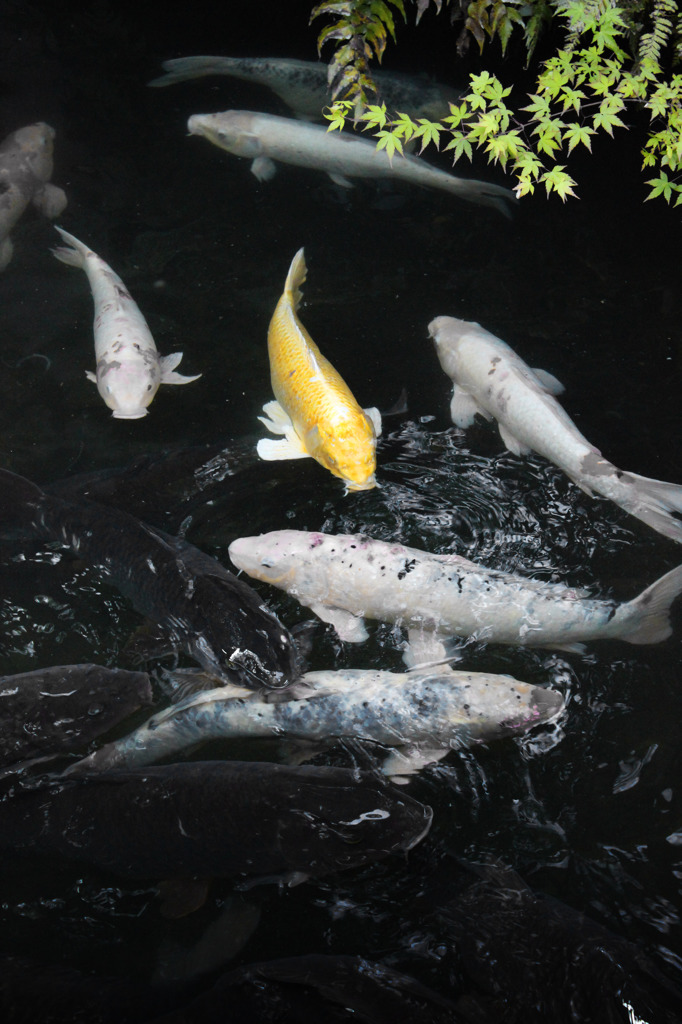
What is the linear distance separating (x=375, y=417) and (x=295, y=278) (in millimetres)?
1432

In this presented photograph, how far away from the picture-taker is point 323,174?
7941mm

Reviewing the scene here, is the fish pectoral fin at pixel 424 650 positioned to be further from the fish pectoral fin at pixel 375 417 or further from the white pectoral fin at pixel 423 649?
the fish pectoral fin at pixel 375 417

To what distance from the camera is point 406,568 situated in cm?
465

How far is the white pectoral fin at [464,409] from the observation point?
5727 mm

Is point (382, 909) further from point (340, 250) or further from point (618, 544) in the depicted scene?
point (340, 250)

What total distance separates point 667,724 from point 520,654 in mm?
844

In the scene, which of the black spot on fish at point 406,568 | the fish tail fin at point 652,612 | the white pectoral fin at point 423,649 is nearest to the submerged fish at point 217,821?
the white pectoral fin at point 423,649

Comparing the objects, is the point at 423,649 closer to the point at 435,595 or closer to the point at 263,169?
the point at 435,595

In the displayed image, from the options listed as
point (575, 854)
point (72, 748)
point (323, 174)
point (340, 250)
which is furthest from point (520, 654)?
point (323, 174)

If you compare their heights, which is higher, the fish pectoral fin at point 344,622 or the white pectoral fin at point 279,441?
the white pectoral fin at point 279,441

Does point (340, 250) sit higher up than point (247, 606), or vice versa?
point (340, 250)

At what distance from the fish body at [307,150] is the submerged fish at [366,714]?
499cm

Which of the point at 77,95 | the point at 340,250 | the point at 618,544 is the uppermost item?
the point at 77,95

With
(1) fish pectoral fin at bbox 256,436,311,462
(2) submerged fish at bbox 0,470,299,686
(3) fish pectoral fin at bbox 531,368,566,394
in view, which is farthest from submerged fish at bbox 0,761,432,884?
(3) fish pectoral fin at bbox 531,368,566,394
